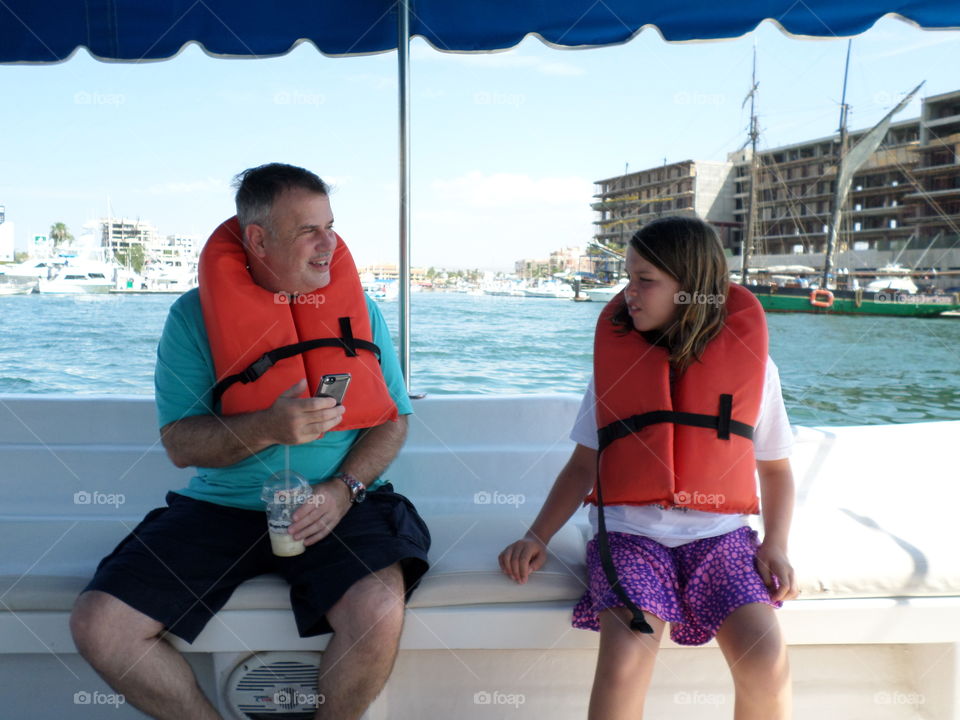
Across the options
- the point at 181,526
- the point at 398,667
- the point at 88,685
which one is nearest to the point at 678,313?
the point at 398,667

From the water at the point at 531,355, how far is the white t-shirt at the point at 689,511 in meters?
5.38

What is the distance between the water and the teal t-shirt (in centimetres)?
526

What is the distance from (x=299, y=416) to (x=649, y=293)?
2.53 feet

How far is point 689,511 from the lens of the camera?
1559 mm

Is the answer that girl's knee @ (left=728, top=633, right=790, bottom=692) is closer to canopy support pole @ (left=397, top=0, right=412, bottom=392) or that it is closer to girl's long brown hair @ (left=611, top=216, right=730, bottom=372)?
girl's long brown hair @ (left=611, top=216, right=730, bottom=372)

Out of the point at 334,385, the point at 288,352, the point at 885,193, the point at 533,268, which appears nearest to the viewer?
the point at 334,385

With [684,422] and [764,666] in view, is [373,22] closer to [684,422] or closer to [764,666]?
[684,422]

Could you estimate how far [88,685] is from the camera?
1.70 metres

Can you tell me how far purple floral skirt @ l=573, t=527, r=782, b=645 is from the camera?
55.3 inches

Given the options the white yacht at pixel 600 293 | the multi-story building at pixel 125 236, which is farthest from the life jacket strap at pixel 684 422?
the multi-story building at pixel 125 236

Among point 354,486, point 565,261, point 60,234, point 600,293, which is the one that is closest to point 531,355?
point 600,293

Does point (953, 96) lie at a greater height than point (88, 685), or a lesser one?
greater

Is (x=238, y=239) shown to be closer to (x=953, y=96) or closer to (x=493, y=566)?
(x=493, y=566)

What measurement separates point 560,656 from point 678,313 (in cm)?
81
